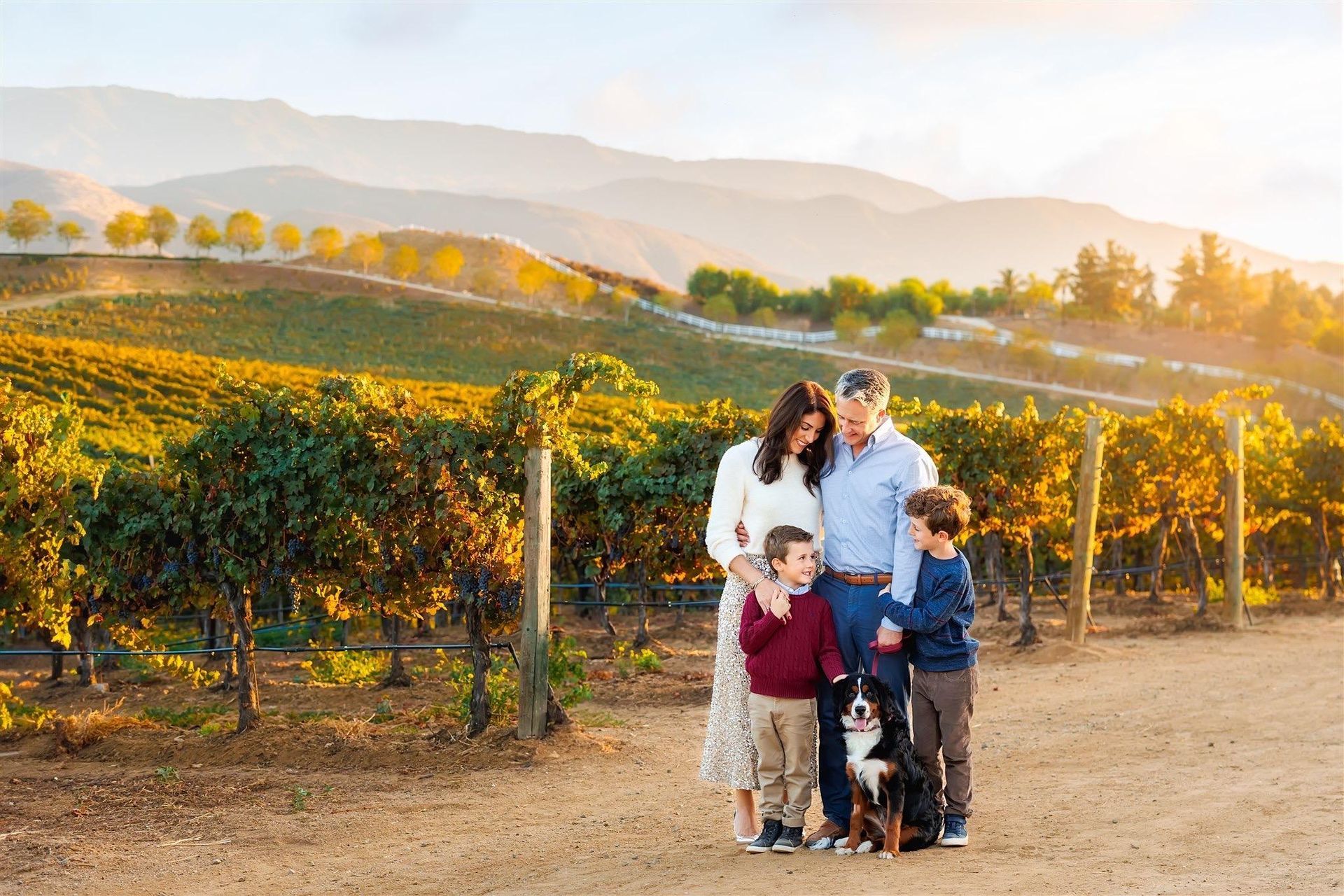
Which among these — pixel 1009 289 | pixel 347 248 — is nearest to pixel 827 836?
pixel 347 248

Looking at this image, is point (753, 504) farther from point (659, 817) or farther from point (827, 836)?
point (659, 817)

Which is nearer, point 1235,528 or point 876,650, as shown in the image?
point 876,650

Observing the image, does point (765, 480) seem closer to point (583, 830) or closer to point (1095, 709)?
point (583, 830)

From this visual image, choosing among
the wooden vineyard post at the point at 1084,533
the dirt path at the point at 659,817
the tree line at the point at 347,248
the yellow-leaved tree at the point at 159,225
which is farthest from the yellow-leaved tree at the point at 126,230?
the dirt path at the point at 659,817

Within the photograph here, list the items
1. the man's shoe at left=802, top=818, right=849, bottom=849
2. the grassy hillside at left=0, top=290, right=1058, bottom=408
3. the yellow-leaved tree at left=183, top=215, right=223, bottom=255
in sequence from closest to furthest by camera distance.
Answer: the man's shoe at left=802, top=818, right=849, bottom=849 → the grassy hillside at left=0, top=290, right=1058, bottom=408 → the yellow-leaved tree at left=183, top=215, right=223, bottom=255

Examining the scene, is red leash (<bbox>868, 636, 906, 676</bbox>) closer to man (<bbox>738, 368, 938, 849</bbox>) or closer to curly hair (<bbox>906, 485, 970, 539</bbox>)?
man (<bbox>738, 368, 938, 849</bbox>)

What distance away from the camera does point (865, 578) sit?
5223 mm

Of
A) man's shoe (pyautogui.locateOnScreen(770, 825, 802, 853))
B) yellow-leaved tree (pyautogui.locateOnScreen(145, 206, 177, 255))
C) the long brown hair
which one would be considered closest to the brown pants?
man's shoe (pyautogui.locateOnScreen(770, 825, 802, 853))

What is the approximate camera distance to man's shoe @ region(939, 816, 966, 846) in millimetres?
5438

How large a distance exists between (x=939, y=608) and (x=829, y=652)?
48 centimetres

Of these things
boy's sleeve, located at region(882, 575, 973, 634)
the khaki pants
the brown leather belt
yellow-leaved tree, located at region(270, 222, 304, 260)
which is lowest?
the khaki pants

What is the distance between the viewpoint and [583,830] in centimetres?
639

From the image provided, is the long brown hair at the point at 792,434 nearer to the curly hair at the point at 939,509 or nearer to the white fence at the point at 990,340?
the curly hair at the point at 939,509

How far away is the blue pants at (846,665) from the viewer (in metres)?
5.22
